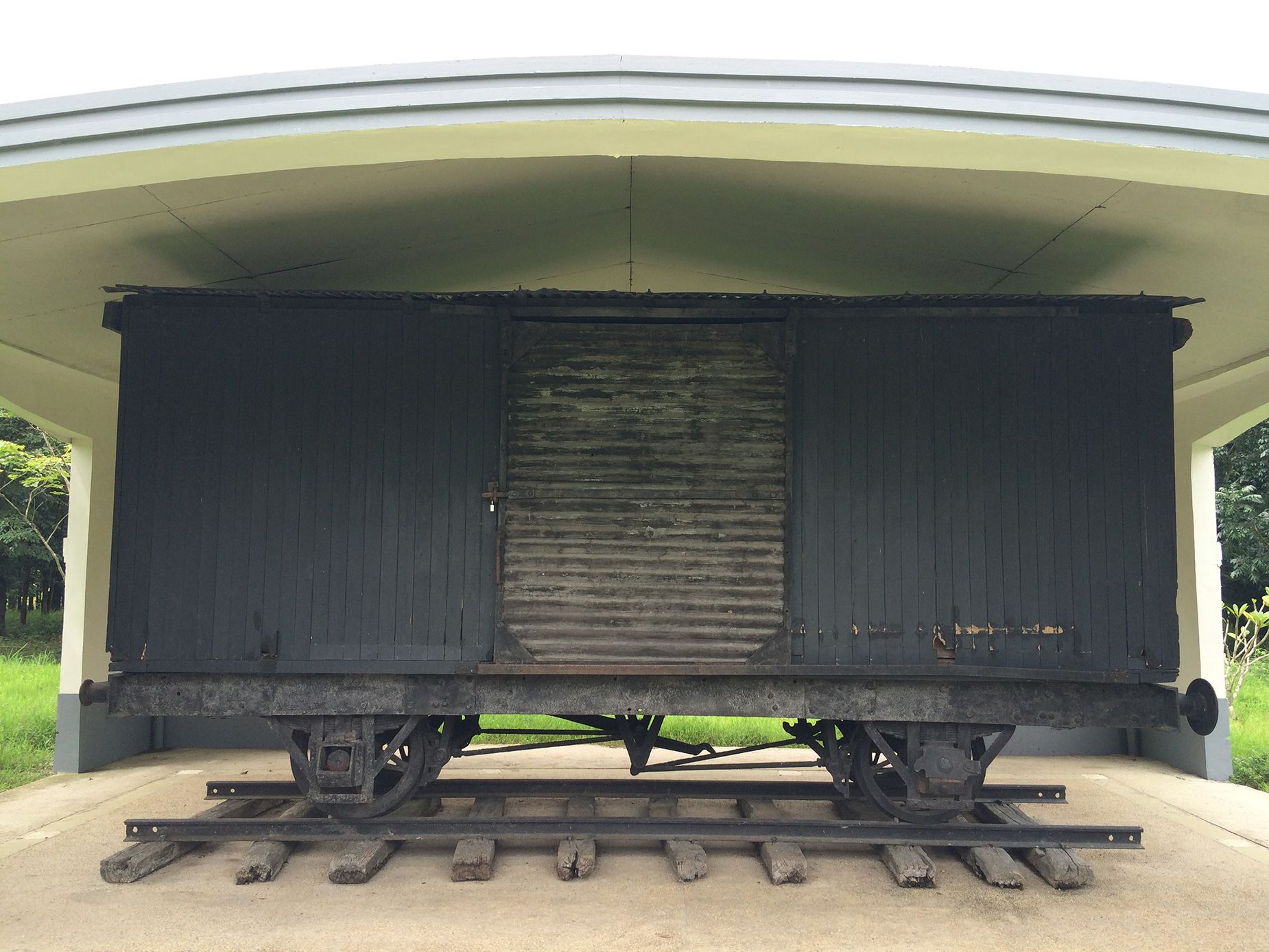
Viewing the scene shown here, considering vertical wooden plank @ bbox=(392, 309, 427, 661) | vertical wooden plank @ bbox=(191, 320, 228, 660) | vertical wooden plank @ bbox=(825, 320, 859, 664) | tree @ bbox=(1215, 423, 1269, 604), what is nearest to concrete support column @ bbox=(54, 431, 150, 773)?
vertical wooden plank @ bbox=(191, 320, 228, 660)

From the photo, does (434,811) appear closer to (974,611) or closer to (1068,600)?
(974,611)

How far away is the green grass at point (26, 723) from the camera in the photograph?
791 cm

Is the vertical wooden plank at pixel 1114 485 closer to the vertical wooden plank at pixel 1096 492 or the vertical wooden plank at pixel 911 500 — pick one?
the vertical wooden plank at pixel 1096 492

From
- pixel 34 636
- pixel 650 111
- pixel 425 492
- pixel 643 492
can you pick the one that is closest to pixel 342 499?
pixel 425 492

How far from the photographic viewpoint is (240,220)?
5.20 meters

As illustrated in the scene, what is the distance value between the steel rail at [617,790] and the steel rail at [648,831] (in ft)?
2.58

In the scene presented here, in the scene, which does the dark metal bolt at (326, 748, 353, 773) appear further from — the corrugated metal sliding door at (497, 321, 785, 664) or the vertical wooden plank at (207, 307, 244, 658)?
the corrugated metal sliding door at (497, 321, 785, 664)

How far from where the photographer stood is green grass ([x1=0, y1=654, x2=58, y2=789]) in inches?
311

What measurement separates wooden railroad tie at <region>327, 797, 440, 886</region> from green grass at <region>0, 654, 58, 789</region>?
424 centimetres

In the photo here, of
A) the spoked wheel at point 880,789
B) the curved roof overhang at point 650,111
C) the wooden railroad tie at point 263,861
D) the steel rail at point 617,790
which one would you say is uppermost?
the curved roof overhang at point 650,111

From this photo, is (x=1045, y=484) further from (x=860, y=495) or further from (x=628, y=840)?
(x=628, y=840)

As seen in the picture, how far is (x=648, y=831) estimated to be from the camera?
207 inches

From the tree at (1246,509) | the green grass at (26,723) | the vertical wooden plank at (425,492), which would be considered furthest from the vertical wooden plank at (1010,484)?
the tree at (1246,509)

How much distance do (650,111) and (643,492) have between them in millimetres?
2167
